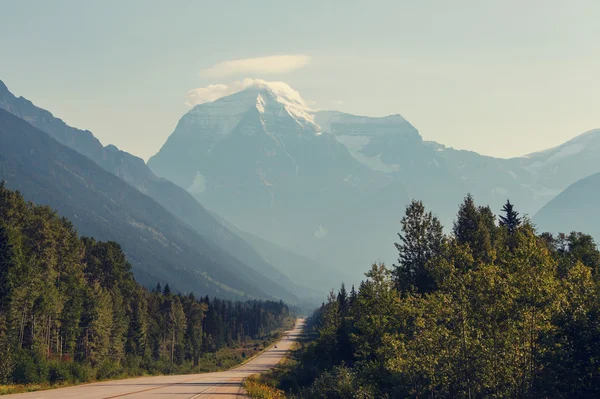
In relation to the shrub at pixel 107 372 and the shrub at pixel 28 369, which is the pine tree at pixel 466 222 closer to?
the shrub at pixel 107 372

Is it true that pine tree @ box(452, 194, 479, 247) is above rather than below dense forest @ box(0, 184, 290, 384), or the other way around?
above

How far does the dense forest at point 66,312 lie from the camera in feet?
204

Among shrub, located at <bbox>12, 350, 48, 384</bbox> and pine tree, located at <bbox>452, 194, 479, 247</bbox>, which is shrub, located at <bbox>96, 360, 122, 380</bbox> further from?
pine tree, located at <bbox>452, 194, 479, 247</bbox>

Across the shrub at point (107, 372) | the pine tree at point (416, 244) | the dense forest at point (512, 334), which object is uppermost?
the pine tree at point (416, 244)

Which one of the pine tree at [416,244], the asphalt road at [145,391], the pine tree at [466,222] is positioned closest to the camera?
the asphalt road at [145,391]

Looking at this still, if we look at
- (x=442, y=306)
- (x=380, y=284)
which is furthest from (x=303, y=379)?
(x=442, y=306)

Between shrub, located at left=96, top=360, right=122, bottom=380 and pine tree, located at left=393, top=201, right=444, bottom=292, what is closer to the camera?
pine tree, located at left=393, top=201, right=444, bottom=292

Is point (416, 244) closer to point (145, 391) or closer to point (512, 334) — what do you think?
point (145, 391)

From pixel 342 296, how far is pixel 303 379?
63531 millimetres

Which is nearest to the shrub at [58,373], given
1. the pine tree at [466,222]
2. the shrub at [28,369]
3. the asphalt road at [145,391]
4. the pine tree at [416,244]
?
the shrub at [28,369]

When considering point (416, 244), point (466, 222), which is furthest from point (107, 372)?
point (466, 222)

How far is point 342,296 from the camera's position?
13362 centimetres

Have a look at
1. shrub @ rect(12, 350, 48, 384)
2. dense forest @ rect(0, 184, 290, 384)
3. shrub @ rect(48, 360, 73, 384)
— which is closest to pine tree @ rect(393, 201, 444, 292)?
shrub @ rect(48, 360, 73, 384)

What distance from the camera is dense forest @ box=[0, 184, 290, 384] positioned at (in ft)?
204
